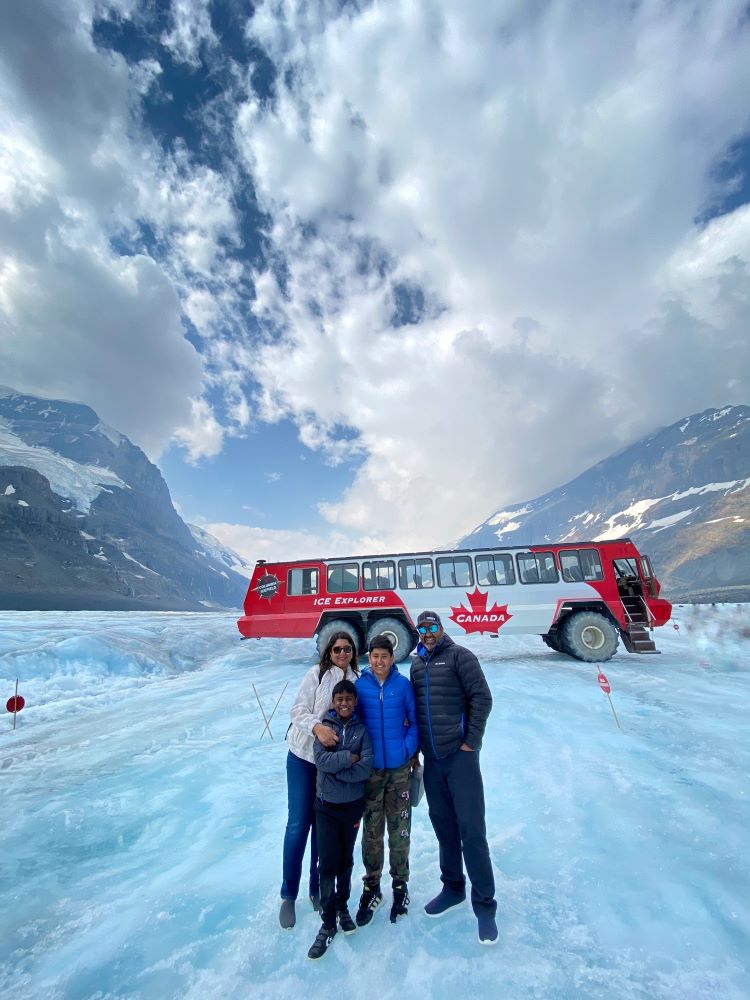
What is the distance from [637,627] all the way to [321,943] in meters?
A: 10.3

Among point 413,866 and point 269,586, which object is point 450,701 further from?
point 269,586

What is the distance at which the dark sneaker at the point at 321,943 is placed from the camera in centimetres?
234

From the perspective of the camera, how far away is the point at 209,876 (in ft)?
10.5

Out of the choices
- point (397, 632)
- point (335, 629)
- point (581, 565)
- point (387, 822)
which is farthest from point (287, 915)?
point (581, 565)

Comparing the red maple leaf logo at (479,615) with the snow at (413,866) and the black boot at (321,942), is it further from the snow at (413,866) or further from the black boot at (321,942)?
the black boot at (321,942)

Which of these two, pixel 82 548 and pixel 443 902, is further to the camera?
pixel 82 548

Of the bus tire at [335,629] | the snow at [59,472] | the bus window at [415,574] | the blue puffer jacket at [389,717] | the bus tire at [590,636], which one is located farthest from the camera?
the snow at [59,472]

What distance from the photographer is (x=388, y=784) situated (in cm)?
271

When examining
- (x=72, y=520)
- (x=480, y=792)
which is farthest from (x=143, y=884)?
(x=72, y=520)

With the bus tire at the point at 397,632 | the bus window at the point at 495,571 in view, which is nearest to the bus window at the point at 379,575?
the bus tire at the point at 397,632

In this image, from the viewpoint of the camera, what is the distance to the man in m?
2.54

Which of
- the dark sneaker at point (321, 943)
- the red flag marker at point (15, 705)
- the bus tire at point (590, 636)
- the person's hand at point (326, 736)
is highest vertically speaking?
the bus tire at point (590, 636)

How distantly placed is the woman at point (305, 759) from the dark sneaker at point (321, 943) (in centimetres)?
31

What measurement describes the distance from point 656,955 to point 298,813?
2.22 metres
